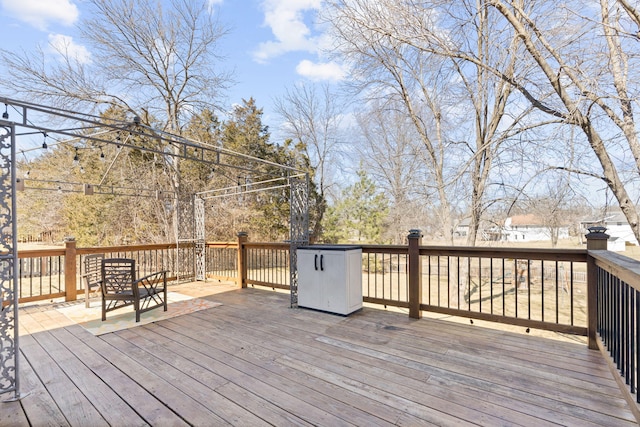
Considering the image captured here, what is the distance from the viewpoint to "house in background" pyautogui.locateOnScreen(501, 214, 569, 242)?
632 cm

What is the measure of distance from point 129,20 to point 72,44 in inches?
68.2

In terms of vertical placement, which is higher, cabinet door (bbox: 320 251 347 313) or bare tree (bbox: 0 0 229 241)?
bare tree (bbox: 0 0 229 241)

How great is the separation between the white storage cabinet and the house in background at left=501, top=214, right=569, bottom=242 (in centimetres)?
494

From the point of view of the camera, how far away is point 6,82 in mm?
7922

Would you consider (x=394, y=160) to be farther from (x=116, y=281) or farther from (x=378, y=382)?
(x=378, y=382)

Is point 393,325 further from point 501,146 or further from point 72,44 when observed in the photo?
point 72,44

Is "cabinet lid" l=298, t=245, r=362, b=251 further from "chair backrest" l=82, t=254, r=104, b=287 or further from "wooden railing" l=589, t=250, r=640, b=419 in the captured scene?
"chair backrest" l=82, t=254, r=104, b=287

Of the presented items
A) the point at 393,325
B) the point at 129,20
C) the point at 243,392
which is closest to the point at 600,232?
the point at 393,325

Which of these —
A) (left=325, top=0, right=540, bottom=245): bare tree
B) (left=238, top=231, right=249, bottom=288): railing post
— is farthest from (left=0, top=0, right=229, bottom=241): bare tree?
(left=325, top=0, right=540, bottom=245): bare tree

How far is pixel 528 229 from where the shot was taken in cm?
733

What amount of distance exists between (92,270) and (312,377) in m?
4.22

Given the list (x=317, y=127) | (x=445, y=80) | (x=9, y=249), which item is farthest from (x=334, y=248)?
(x=317, y=127)

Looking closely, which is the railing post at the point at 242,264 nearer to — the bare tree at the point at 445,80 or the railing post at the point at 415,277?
the railing post at the point at 415,277

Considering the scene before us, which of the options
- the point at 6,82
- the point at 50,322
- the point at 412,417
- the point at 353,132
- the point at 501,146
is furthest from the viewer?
the point at 353,132
